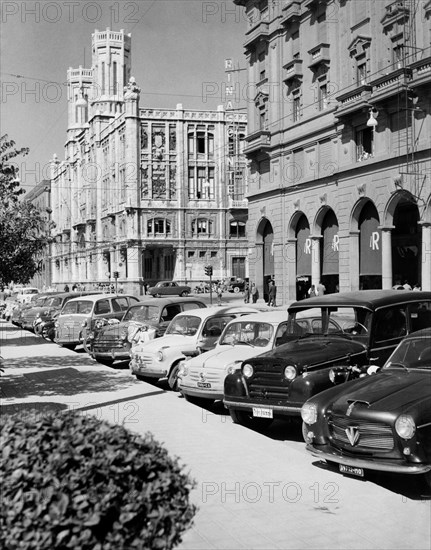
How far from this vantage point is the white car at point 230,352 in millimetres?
11859

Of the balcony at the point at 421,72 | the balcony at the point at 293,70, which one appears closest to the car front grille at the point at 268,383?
the balcony at the point at 421,72

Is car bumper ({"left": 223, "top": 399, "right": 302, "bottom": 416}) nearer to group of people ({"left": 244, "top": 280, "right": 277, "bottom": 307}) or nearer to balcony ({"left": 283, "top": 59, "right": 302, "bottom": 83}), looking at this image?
group of people ({"left": 244, "top": 280, "right": 277, "bottom": 307})

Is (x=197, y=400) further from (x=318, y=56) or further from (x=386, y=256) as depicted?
(x=318, y=56)

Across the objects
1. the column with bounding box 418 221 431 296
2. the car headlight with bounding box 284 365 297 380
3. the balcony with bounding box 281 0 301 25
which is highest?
the balcony with bounding box 281 0 301 25

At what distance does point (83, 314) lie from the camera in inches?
909

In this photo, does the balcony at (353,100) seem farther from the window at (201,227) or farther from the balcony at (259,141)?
the window at (201,227)

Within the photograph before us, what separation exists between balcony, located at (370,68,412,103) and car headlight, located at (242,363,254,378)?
23436mm

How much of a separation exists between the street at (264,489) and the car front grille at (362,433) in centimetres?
44

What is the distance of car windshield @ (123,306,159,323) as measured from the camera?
18344 mm

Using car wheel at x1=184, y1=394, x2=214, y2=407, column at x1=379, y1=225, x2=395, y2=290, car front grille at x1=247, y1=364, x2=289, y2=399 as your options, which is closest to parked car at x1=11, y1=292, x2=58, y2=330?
column at x1=379, y1=225, x2=395, y2=290

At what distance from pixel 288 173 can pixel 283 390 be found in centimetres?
3331

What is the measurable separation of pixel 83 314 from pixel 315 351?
558 inches

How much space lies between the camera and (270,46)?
43.5 m

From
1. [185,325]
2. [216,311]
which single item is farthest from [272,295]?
[216,311]
